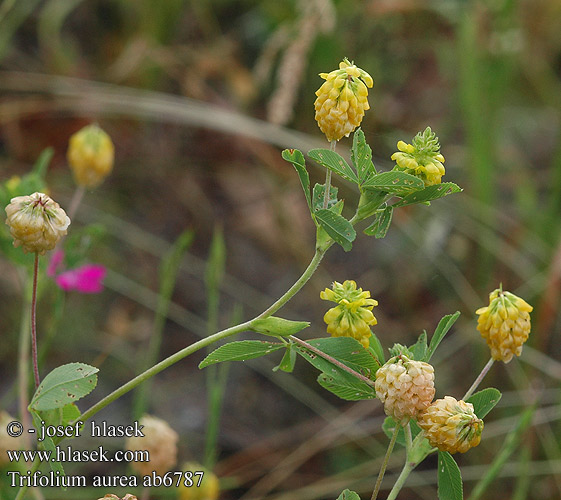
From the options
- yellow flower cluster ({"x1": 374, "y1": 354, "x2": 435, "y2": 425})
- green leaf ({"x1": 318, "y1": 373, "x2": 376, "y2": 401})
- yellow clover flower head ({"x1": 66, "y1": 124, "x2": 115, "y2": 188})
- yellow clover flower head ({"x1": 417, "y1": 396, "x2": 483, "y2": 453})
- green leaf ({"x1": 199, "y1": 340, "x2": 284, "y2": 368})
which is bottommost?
yellow clover flower head ({"x1": 417, "y1": 396, "x2": 483, "y2": 453})

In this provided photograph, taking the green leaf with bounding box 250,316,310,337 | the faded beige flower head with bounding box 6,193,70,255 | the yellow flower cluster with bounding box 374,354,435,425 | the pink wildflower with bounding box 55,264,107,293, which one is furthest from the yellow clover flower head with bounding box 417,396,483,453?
the pink wildflower with bounding box 55,264,107,293

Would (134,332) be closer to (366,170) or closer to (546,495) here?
(546,495)

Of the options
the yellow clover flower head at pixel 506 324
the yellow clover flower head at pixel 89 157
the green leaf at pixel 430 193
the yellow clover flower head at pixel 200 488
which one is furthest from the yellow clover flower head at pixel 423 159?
the yellow clover flower head at pixel 89 157

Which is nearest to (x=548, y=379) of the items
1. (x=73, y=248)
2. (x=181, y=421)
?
(x=181, y=421)

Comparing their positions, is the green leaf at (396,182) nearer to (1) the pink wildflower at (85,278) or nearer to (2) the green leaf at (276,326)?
(2) the green leaf at (276,326)

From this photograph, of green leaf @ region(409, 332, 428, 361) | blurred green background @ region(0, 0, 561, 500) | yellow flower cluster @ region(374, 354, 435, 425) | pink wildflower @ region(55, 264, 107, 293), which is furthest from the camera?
blurred green background @ region(0, 0, 561, 500)

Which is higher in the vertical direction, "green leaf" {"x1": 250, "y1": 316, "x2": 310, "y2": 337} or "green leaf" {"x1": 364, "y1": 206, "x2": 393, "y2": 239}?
"green leaf" {"x1": 364, "y1": 206, "x2": 393, "y2": 239}

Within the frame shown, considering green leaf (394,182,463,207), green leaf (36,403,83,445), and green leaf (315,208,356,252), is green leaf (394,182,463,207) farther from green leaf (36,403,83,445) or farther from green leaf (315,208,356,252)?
green leaf (36,403,83,445)

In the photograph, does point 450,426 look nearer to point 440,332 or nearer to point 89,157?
point 440,332
